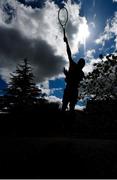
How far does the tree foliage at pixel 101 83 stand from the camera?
1478 inches

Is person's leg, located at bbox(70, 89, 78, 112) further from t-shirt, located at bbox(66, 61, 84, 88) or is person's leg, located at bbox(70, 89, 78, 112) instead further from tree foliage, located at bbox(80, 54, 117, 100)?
tree foliage, located at bbox(80, 54, 117, 100)

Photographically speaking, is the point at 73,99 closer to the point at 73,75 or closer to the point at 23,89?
the point at 73,75

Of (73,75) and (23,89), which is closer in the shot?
(73,75)

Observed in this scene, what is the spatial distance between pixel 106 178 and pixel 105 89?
3745cm

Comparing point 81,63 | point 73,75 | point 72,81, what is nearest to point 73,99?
point 72,81

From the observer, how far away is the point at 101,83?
41.2 meters

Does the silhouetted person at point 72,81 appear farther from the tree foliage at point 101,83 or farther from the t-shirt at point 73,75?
the tree foliage at point 101,83

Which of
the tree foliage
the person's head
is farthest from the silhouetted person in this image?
the tree foliage

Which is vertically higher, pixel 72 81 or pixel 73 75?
pixel 73 75

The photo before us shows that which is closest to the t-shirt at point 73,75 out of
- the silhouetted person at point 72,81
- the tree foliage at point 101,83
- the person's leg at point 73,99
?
the silhouetted person at point 72,81

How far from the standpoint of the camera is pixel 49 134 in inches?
302

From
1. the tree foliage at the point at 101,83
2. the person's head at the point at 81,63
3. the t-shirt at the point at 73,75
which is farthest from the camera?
the tree foliage at the point at 101,83

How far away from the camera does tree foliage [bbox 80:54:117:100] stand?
3753cm

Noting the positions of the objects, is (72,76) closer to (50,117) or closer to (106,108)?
(50,117)
